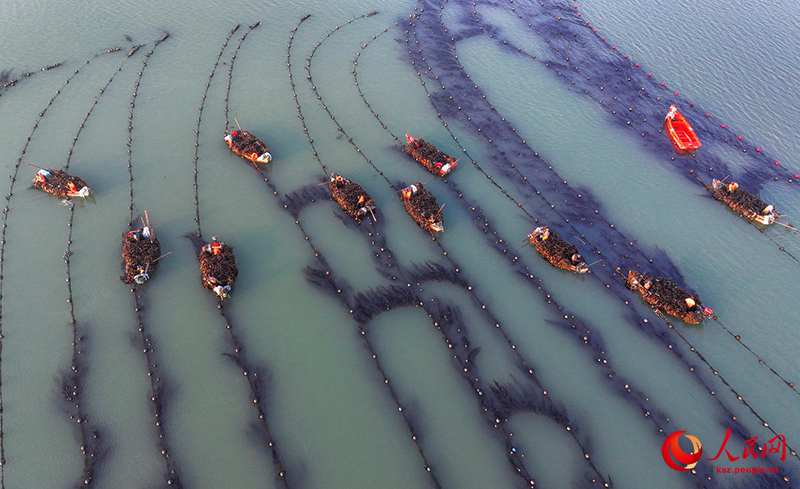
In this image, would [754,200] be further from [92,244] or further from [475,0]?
[92,244]

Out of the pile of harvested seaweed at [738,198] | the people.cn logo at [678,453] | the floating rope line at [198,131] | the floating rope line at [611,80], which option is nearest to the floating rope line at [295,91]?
the floating rope line at [198,131]

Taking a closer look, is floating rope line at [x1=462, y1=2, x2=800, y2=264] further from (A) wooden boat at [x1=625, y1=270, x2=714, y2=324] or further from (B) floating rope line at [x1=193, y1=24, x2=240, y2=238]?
(B) floating rope line at [x1=193, y1=24, x2=240, y2=238]

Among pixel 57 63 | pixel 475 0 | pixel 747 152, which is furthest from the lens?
pixel 475 0

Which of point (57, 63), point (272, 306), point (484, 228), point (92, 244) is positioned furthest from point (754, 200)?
point (57, 63)

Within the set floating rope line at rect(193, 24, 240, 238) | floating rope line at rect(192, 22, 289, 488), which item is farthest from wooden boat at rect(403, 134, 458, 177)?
floating rope line at rect(192, 22, 289, 488)

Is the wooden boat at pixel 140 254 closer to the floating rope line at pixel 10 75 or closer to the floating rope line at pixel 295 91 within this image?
the floating rope line at pixel 295 91

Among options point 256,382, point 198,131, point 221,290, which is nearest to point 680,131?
point 221,290
